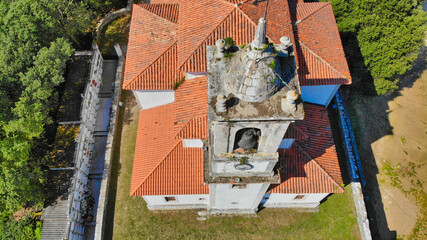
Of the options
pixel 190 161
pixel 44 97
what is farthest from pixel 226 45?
pixel 44 97

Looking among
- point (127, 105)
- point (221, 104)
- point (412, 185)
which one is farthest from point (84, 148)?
point (412, 185)

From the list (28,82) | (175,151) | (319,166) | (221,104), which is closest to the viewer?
(221,104)

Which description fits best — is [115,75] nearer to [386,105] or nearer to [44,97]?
[44,97]

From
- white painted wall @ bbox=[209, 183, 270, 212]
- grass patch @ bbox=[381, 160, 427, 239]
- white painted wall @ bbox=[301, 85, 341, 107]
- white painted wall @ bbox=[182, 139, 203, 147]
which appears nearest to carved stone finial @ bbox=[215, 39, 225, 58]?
white painted wall @ bbox=[182, 139, 203, 147]

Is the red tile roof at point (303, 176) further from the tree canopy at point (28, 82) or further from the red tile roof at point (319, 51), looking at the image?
the tree canopy at point (28, 82)

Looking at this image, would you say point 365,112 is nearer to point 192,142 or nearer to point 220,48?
point 192,142

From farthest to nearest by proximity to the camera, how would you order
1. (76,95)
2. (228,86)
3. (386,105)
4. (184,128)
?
(386,105) → (76,95) → (184,128) → (228,86)
